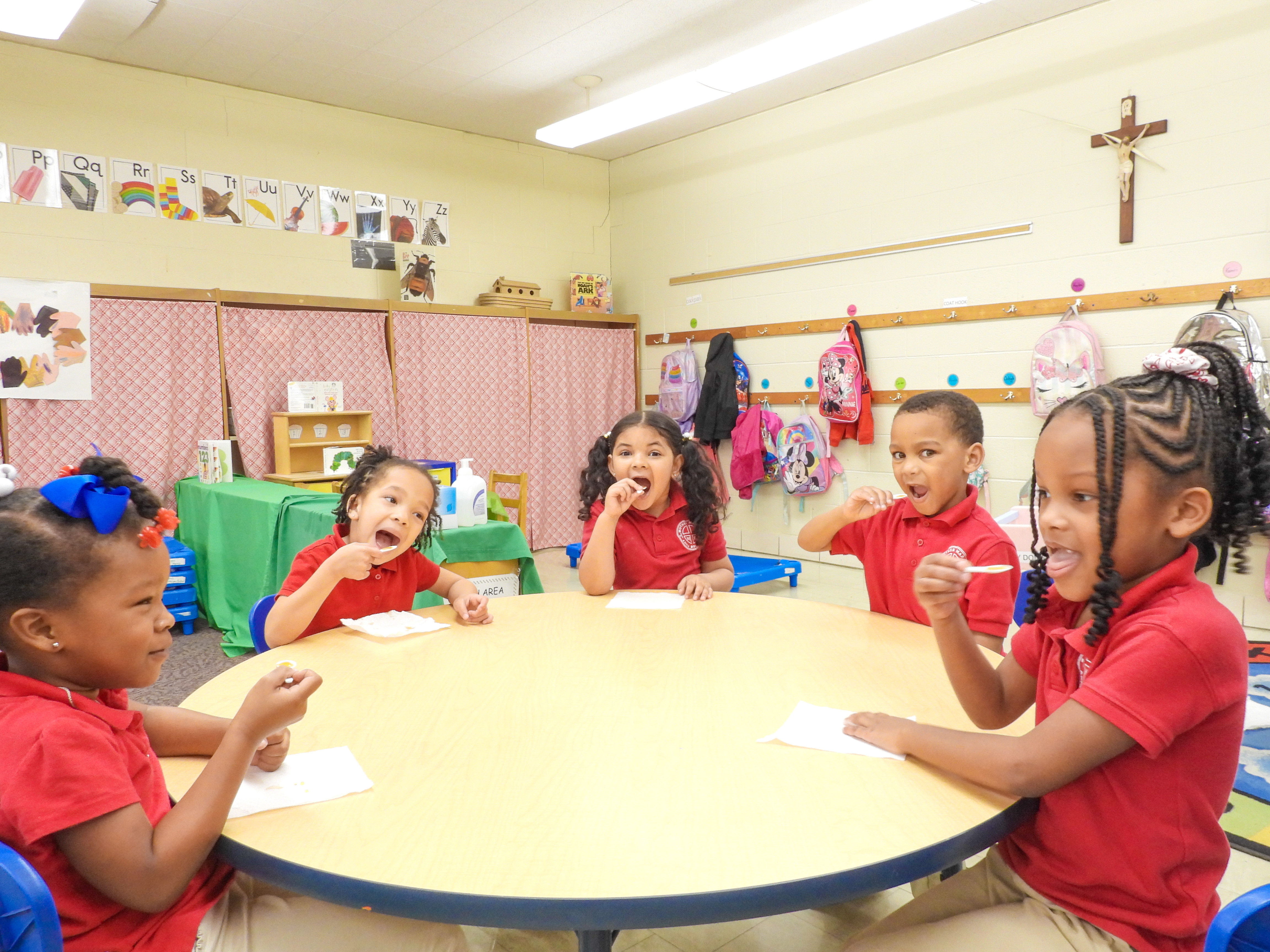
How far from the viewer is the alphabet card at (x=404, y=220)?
231 inches

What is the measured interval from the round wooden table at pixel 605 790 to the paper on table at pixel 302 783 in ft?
0.06

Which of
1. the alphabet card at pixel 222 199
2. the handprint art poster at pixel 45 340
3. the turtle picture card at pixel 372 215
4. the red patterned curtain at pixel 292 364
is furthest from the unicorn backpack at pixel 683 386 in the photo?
the handprint art poster at pixel 45 340

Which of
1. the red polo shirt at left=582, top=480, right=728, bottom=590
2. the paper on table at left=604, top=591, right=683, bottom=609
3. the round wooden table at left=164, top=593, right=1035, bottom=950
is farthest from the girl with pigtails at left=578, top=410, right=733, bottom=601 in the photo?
the round wooden table at left=164, top=593, right=1035, bottom=950

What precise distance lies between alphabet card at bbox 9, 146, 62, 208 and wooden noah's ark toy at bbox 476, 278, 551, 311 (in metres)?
2.57

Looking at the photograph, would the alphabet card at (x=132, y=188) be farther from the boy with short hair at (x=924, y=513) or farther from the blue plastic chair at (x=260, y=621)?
the boy with short hair at (x=924, y=513)

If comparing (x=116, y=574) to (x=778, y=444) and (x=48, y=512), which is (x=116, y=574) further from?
(x=778, y=444)

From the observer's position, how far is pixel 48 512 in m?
0.93

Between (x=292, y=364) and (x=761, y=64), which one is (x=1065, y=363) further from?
(x=292, y=364)

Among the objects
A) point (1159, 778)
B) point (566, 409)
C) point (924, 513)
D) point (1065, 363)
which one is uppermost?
point (1065, 363)

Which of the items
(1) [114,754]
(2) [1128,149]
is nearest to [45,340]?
(1) [114,754]

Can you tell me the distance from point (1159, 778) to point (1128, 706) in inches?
4.3

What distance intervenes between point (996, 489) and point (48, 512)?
465cm

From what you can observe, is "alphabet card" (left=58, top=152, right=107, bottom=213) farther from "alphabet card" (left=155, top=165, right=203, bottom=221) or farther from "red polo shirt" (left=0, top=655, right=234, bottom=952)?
"red polo shirt" (left=0, top=655, right=234, bottom=952)

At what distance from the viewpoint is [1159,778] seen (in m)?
0.93
